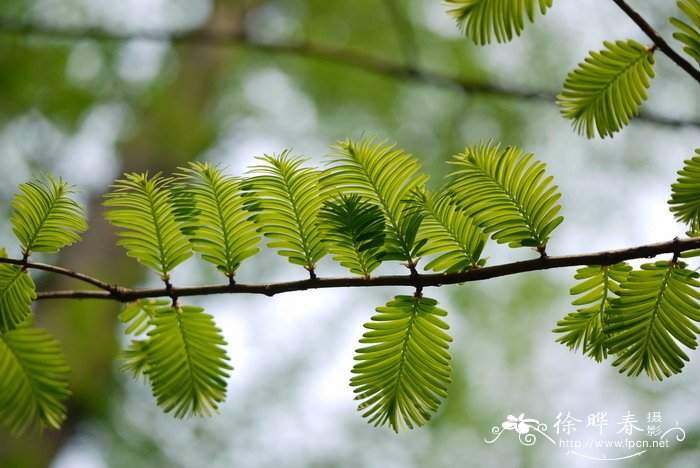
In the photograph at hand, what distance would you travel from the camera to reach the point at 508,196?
0.45 m

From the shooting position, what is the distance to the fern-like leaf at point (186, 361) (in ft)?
1.59

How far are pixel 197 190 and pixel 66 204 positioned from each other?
3.8 inches

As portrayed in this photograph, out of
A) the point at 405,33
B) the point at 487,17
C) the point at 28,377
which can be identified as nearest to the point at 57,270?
the point at 28,377

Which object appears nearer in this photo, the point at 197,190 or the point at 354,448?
the point at 197,190

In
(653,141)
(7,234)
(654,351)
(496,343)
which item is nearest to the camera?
(654,351)

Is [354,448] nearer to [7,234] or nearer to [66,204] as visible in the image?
[7,234]

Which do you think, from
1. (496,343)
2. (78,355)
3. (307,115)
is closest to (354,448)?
(496,343)

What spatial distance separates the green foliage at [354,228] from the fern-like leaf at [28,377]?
0.27 metres

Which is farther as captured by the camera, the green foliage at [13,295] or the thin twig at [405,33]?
the thin twig at [405,33]

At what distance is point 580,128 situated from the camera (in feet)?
1.63

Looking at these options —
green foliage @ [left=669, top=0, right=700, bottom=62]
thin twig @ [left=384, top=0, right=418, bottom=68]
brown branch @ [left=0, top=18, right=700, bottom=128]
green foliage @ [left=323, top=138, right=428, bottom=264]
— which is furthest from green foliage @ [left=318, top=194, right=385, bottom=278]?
thin twig @ [left=384, top=0, right=418, bottom=68]

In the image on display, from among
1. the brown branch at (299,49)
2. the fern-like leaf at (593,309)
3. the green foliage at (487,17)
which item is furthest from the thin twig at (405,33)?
the fern-like leaf at (593,309)

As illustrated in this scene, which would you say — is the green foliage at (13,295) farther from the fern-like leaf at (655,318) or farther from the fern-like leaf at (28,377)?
the fern-like leaf at (655,318)

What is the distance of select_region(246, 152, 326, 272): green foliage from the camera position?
A: 459 mm
